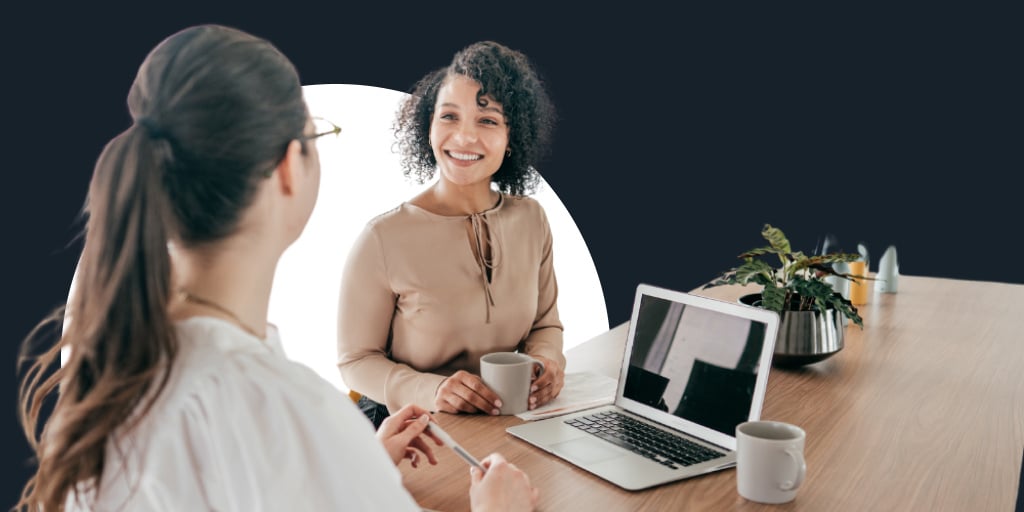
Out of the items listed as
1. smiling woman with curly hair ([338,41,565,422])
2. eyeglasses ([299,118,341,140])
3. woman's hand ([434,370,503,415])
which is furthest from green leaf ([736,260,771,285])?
eyeglasses ([299,118,341,140])

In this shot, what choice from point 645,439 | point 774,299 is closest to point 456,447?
point 645,439

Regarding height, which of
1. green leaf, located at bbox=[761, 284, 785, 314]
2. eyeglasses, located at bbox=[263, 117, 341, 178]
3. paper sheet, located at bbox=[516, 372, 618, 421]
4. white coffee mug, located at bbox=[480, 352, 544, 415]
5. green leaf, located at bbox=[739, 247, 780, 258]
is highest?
eyeglasses, located at bbox=[263, 117, 341, 178]

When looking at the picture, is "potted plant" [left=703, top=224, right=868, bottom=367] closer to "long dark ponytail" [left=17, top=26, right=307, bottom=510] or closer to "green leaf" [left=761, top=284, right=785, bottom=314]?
"green leaf" [left=761, top=284, right=785, bottom=314]

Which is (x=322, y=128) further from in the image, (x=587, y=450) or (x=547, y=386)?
(x=547, y=386)

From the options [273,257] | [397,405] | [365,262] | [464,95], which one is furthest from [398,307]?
[273,257]

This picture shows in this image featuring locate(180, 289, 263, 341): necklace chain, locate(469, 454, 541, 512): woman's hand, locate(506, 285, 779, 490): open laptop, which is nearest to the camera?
locate(180, 289, 263, 341): necklace chain

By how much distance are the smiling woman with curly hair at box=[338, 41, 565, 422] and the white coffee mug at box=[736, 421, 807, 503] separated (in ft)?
2.01

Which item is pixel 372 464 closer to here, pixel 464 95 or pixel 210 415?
pixel 210 415

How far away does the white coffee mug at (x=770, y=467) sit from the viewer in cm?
134

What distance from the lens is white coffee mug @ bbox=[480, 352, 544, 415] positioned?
1.79 m

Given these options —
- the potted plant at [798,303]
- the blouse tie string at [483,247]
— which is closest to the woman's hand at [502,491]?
the blouse tie string at [483,247]

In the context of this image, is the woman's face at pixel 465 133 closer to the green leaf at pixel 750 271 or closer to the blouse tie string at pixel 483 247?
the blouse tie string at pixel 483 247

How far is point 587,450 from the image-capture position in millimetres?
1579

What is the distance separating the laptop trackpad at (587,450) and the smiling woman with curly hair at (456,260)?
0.30 metres
